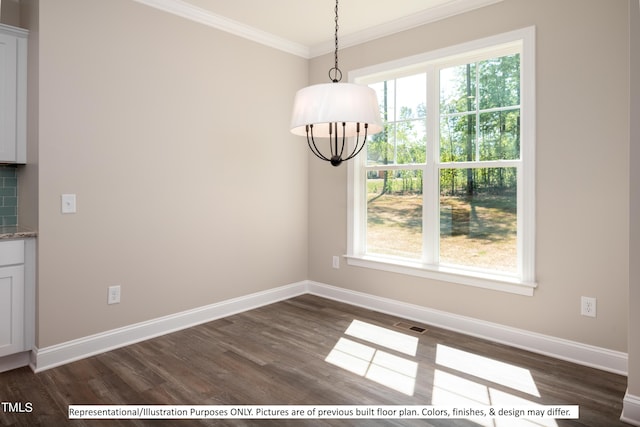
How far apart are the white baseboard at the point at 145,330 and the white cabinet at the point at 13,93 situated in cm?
135

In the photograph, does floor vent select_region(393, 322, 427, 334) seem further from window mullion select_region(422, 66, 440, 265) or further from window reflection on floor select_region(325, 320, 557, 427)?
window mullion select_region(422, 66, 440, 265)

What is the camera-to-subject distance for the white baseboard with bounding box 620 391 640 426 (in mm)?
2092

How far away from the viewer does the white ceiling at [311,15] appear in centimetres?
330

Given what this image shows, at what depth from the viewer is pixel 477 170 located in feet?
11.1

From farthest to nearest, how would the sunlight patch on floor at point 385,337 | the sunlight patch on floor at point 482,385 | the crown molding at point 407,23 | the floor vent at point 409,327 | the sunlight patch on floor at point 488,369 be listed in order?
the floor vent at point 409,327
the crown molding at point 407,23
the sunlight patch on floor at point 385,337
the sunlight patch on floor at point 488,369
the sunlight patch on floor at point 482,385

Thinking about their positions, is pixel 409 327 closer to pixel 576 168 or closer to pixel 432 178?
pixel 432 178

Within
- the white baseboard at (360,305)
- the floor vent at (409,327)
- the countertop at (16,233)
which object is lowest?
the floor vent at (409,327)

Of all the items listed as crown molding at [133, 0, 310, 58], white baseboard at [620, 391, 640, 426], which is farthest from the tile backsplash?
white baseboard at [620, 391, 640, 426]

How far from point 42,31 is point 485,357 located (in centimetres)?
372

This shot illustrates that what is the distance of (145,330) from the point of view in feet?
10.6

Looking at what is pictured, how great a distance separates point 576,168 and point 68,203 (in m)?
3.51

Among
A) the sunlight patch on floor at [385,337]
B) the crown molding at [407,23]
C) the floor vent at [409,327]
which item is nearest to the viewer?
the sunlight patch on floor at [385,337]

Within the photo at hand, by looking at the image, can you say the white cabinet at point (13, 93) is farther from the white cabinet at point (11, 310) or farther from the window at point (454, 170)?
the window at point (454, 170)

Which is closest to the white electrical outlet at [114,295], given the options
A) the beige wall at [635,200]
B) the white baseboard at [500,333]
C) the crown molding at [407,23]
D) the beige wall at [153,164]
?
the beige wall at [153,164]
